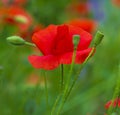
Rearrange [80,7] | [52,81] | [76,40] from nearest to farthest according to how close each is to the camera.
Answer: [76,40] → [52,81] → [80,7]

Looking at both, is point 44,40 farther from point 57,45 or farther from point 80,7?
point 80,7

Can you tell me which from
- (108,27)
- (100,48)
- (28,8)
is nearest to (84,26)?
(100,48)

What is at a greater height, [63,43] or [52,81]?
[63,43]

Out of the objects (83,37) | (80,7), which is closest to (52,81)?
(83,37)

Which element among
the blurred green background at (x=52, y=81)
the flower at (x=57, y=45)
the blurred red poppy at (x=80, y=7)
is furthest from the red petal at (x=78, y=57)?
the blurred red poppy at (x=80, y=7)

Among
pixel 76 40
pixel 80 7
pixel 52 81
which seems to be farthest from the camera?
pixel 80 7

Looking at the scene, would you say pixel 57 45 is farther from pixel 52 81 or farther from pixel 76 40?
pixel 52 81

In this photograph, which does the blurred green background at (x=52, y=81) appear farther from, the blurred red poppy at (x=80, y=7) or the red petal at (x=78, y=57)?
the red petal at (x=78, y=57)

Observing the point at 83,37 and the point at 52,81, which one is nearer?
the point at 83,37
